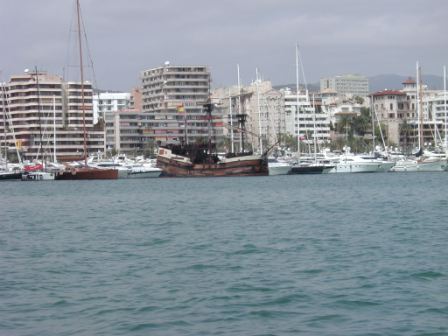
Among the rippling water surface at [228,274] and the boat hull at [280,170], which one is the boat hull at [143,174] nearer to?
the boat hull at [280,170]

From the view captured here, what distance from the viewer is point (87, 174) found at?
369 ft

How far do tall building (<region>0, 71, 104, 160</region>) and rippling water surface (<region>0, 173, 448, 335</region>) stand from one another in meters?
137

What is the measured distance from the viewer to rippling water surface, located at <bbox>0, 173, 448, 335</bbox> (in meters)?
19.5

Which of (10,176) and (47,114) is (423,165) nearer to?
(10,176)

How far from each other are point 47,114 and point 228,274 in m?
169

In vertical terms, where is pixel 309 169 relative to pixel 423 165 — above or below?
above

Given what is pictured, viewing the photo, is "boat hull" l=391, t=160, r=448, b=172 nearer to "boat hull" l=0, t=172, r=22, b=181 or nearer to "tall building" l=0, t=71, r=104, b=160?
"boat hull" l=0, t=172, r=22, b=181

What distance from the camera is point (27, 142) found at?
18912cm

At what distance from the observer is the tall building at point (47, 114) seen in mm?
184500

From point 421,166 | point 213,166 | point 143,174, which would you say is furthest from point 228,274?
point 421,166

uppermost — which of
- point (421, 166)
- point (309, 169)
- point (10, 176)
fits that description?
point (10, 176)

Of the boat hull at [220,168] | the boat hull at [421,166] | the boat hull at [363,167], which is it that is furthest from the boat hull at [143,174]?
the boat hull at [421,166]

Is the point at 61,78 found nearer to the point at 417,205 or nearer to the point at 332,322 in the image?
the point at 417,205

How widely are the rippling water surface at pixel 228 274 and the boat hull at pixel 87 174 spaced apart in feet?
210
